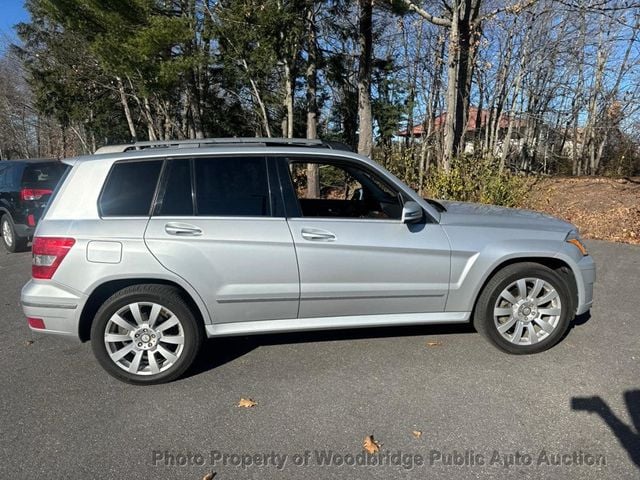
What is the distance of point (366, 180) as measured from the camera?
14.6 feet

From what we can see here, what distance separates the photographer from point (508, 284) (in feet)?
12.1

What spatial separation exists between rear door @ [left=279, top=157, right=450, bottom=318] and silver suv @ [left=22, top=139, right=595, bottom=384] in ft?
0.03

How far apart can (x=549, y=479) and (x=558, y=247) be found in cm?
197

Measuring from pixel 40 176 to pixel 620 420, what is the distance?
942cm

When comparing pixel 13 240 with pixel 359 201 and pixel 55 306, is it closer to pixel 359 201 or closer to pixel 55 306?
pixel 55 306

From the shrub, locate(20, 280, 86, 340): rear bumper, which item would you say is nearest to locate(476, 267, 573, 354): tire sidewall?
locate(20, 280, 86, 340): rear bumper

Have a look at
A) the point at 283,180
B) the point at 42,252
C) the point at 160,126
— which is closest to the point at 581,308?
the point at 283,180

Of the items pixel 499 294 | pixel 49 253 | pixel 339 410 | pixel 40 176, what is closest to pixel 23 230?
pixel 40 176

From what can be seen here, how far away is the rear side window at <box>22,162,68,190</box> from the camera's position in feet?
27.9

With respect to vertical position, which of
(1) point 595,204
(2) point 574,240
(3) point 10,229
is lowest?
(3) point 10,229

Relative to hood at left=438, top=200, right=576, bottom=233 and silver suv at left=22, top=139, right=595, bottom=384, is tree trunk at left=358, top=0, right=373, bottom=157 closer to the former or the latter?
hood at left=438, top=200, right=576, bottom=233

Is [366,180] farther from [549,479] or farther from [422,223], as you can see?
[549,479]

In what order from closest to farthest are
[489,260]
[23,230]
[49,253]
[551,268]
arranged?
[49,253] < [489,260] < [551,268] < [23,230]

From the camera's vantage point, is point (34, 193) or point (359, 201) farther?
point (34, 193)
